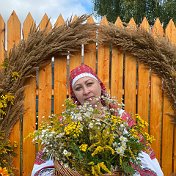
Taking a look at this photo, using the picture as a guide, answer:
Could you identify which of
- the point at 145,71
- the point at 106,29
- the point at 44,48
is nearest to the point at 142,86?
the point at 145,71

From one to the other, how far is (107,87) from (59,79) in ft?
1.39

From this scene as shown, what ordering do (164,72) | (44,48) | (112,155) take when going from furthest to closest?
(164,72) < (44,48) < (112,155)

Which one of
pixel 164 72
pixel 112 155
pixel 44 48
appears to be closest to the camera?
pixel 112 155

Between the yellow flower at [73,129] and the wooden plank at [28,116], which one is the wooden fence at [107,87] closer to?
the wooden plank at [28,116]

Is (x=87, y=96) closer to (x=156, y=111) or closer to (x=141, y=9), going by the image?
(x=156, y=111)

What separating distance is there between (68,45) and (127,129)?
1.42 m

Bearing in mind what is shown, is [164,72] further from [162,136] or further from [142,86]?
[162,136]

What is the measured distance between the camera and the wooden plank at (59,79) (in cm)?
309

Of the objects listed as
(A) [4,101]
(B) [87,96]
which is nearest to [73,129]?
(B) [87,96]

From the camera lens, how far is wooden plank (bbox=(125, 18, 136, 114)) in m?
3.19

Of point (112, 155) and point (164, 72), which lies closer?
Result: point (112, 155)

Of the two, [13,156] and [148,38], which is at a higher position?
[148,38]

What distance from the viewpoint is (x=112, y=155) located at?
167 cm

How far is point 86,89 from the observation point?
8.39ft
